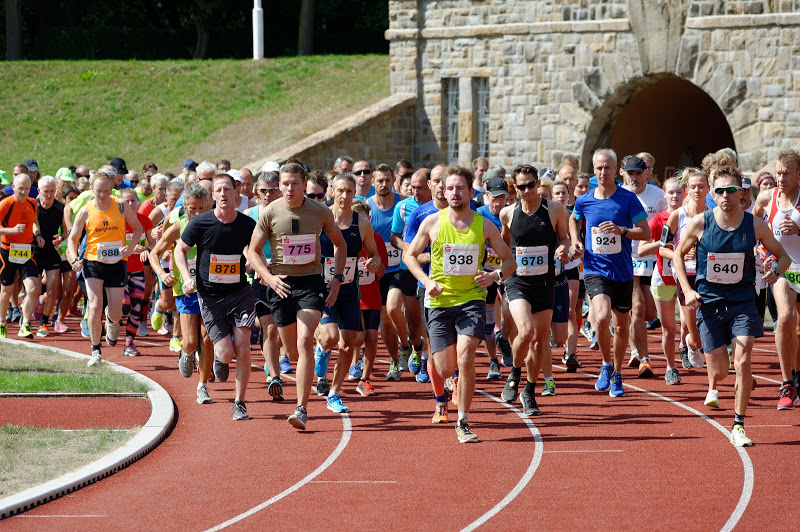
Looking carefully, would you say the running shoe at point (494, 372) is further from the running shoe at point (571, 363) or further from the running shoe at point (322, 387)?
the running shoe at point (322, 387)

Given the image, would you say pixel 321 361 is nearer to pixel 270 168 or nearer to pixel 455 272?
pixel 270 168

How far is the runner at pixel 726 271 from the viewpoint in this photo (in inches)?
388

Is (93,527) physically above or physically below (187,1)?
below

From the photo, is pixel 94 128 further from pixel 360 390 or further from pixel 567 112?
pixel 360 390

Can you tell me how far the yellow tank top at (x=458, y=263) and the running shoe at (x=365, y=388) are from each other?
7.62 feet

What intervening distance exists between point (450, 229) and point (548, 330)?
161 centimetres

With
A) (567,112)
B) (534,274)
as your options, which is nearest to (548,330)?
(534,274)

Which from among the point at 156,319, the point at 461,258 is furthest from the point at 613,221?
the point at 156,319

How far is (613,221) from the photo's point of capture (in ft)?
39.0

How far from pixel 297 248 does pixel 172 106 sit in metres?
25.5

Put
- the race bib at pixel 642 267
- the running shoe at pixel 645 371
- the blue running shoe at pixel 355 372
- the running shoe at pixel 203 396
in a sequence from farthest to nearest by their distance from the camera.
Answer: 1. the race bib at pixel 642 267
2. the blue running shoe at pixel 355 372
3. the running shoe at pixel 645 371
4. the running shoe at pixel 203 396

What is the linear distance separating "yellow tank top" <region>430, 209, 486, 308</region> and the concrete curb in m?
2.35

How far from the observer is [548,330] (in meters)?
11.1

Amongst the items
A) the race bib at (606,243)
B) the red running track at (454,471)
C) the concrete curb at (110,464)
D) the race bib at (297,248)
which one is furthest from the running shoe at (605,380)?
the concrete curb at (110,464)
